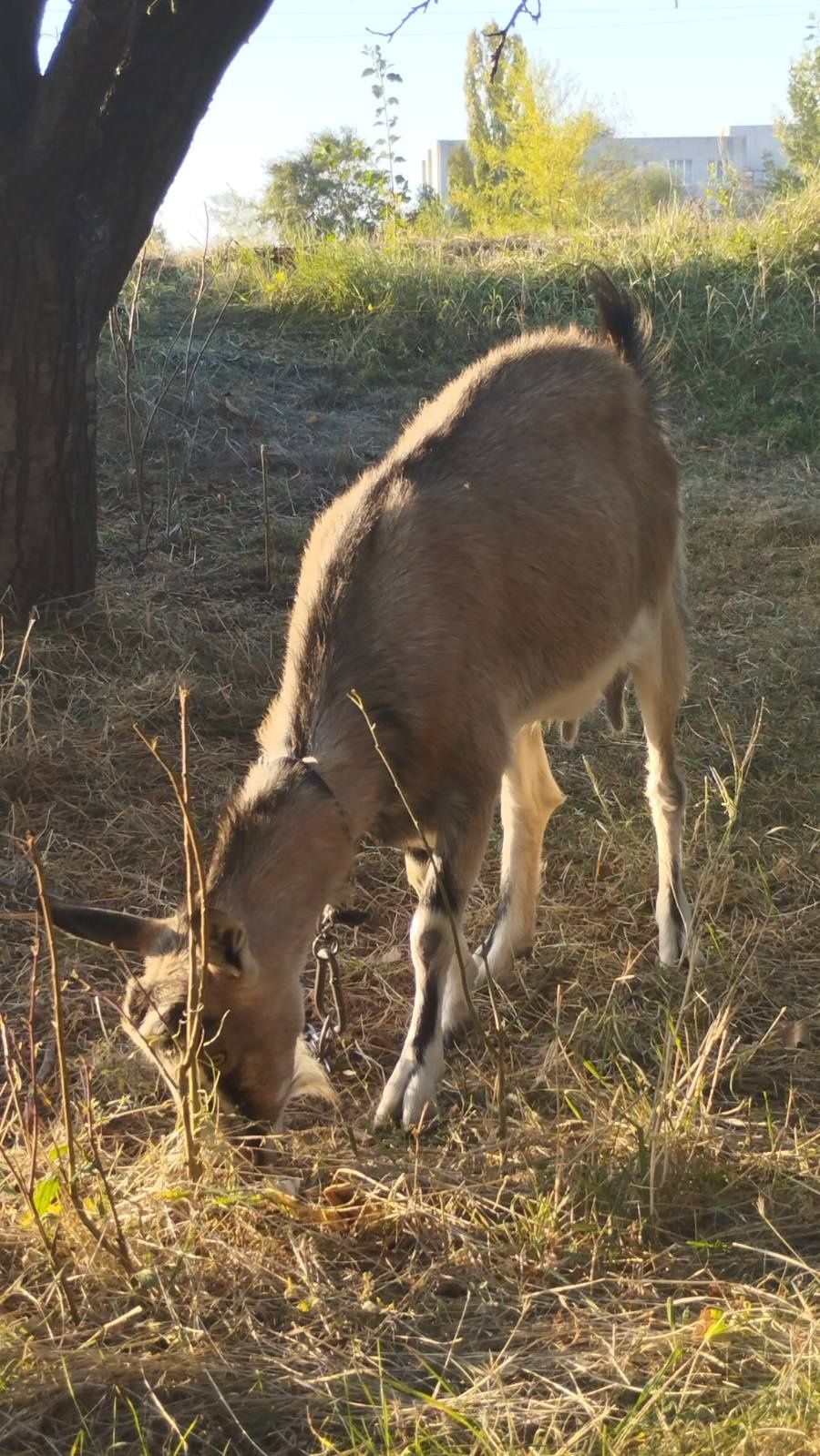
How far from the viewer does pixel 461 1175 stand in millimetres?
3031

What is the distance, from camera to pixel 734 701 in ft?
19.9

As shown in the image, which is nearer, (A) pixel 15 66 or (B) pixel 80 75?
(B) pixel 80 75

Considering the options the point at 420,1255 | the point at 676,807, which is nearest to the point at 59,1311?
the point at 420,1255

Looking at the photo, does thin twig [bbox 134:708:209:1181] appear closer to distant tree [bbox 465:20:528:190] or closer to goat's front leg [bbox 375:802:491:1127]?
goat's front leg [bbox 375:802:491:1127]

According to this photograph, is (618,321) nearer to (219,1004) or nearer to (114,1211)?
(219,1004)

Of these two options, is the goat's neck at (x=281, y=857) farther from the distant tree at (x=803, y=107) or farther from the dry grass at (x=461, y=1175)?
the distant tree at (x=803, y=107)

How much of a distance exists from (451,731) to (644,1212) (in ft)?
4.28

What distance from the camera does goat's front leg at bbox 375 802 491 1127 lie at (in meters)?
3.46

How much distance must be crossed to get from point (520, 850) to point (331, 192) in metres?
23.5

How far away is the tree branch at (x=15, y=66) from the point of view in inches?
220

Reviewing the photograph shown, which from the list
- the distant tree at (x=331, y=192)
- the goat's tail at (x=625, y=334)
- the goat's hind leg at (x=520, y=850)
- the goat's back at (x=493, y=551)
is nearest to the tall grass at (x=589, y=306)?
the distant tree at (x=331, y=192)

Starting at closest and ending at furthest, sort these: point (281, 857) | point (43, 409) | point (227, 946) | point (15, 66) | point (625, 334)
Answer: point (227, 946) < point (281, 857) < point (625, 334) < point (15, 66) < point (43, 409)

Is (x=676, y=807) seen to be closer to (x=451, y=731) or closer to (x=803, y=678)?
(x=451, y=731)

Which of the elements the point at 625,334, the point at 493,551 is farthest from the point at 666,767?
the point at 625,334
